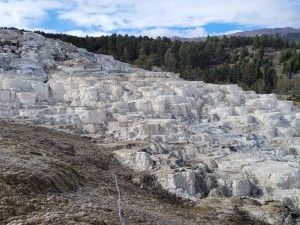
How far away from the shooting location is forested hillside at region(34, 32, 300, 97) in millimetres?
59969

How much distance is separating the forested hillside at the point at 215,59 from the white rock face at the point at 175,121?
95.1ft

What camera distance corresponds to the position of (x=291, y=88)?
6153 cm

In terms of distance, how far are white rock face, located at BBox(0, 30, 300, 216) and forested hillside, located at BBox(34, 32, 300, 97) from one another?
95.1 ft

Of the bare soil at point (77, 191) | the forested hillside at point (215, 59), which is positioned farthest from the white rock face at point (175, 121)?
the forested hillside at point (215, 59)

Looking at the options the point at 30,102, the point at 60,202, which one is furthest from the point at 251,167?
the point at 30,102

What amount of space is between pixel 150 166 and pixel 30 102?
940 centimetres

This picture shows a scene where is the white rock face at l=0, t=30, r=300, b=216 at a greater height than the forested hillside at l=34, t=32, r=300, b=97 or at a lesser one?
lesser

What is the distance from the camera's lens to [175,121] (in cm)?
2238

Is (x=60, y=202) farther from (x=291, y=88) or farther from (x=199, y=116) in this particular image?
(x=291, y=88)

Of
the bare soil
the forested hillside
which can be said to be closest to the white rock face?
the bare soil

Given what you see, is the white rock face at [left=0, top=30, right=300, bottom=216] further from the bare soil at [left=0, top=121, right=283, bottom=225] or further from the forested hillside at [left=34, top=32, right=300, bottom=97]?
the forested hillside at [left=34, top=32, right=300, bottom=97]

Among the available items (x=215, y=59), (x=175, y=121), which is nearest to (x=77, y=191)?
(x=175, y=121)

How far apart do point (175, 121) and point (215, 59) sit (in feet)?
190

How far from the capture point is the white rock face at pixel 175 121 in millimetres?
16719
